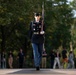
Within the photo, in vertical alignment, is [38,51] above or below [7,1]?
below

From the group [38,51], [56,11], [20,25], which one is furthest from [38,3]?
[38,51]

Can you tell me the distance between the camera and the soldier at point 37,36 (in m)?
10.4

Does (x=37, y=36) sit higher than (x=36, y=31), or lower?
lower

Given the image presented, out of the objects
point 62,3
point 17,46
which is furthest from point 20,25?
point 62,3

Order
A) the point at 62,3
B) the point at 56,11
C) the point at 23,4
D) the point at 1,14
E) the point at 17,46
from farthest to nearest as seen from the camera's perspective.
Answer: the point at 62,3 < the point at 56,11 < the point at 17,46 < the point at 23,4 < the point at 1,14

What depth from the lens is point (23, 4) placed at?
1529 inches

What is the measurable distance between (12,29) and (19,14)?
6630 millimetres

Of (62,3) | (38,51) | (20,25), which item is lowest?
(38,51)

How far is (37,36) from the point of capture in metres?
10.6

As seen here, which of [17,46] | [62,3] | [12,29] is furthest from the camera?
[62,3]

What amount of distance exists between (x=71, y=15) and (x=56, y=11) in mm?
4859

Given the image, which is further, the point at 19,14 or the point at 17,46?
the point at 17,46

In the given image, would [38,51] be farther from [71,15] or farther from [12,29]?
[71,15]

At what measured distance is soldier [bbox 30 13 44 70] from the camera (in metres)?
10.4
